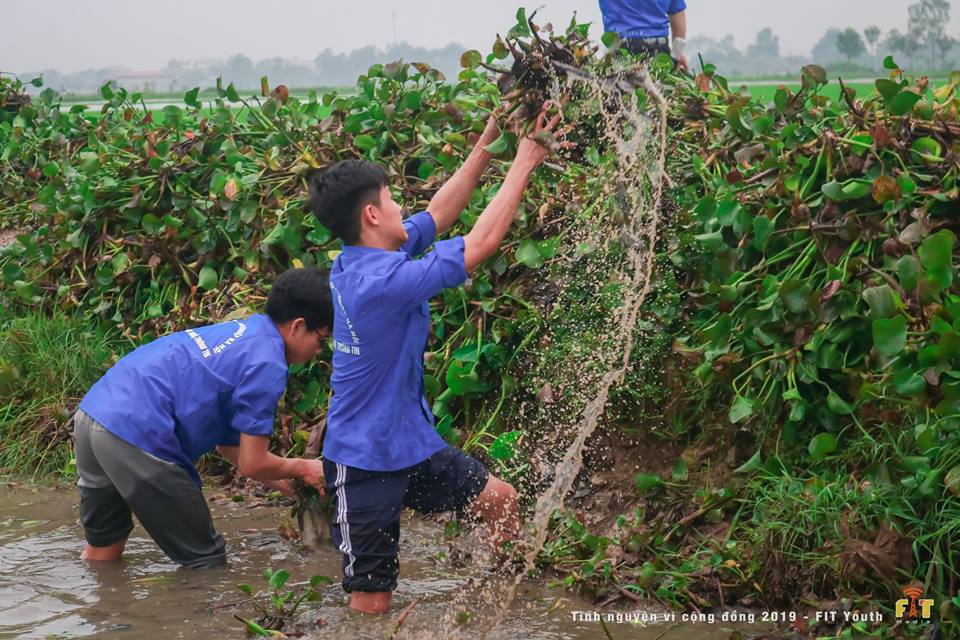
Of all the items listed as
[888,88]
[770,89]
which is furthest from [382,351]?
[770,89]

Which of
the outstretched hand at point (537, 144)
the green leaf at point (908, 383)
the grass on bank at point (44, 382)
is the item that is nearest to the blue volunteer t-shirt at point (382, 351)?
the outstretched hand at point (537, 144)

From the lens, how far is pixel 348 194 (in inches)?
155

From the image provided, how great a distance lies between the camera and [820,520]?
12.6 ft

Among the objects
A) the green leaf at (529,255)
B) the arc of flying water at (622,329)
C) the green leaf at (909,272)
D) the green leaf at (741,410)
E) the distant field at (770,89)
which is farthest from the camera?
the distant field at (770,89)

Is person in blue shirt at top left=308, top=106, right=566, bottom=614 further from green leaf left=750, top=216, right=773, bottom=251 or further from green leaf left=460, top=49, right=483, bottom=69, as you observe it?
green leaf left=460, top=49, right=483, bottom=69

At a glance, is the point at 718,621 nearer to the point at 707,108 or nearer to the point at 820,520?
the point at 820,520

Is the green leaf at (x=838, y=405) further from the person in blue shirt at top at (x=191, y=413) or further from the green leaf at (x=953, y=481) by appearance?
the person in blue shirt at top at (x=191, y=413)

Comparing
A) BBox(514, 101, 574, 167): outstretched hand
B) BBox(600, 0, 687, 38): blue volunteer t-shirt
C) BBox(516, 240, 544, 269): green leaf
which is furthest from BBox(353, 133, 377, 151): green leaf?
BBox(514, 101, 574, 167): outstretched hand

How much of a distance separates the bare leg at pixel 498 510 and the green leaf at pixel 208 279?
7.94 feet

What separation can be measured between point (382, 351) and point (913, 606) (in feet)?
6.19

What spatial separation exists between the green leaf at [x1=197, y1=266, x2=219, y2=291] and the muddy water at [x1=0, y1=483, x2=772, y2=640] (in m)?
1.29

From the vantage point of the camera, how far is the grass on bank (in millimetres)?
6074

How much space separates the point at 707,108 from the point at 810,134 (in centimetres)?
64

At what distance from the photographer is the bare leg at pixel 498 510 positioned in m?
4.18
